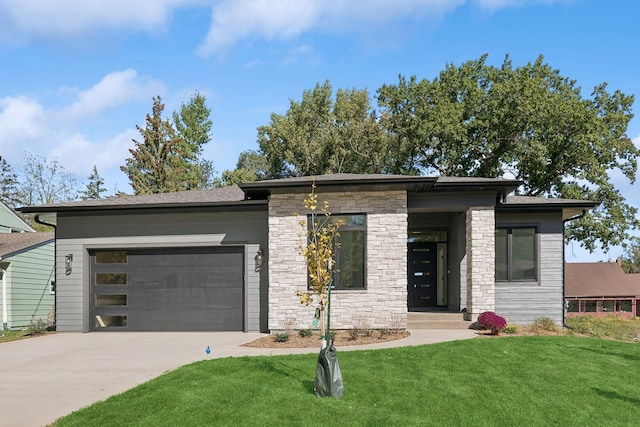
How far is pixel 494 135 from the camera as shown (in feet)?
78.6

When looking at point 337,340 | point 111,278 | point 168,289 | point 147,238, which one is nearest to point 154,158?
point 111,278

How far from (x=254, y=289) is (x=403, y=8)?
27.6 feet

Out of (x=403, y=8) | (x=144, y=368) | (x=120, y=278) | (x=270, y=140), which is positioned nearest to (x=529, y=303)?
(x=403, y=8)

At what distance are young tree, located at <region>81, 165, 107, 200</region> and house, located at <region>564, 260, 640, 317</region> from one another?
36882 mm

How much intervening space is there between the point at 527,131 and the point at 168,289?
18676mm

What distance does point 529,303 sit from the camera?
1305 cm

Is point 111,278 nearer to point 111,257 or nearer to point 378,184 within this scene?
point 111,257

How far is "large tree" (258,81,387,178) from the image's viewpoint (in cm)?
2891

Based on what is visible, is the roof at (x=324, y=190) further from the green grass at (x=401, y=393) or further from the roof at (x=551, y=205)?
the green grass at (x=401, y=393)

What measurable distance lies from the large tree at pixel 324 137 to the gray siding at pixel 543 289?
52.4ft

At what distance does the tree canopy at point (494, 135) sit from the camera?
22.5m

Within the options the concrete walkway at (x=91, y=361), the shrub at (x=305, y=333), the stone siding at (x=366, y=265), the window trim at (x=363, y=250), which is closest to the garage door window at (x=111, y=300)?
the concrete walkway at (x=91, y=361)

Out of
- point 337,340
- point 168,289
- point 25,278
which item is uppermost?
point 168,289

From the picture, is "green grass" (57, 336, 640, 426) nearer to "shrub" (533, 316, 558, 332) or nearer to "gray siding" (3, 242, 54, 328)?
"shrub" (533, 316, 558, 332)
